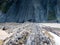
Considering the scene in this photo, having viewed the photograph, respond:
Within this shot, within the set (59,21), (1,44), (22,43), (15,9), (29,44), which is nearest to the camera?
(29,44)

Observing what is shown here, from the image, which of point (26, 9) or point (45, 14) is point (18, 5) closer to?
point (26, 9)

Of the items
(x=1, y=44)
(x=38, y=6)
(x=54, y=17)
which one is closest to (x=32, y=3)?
(x=38, y=6)

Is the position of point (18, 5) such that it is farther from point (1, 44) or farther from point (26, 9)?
point (1, 44)

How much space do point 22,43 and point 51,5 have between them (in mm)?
23087

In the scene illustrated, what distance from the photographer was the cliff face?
28.1 meters

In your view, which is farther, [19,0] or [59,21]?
[19,0]

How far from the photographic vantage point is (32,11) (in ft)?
93.6

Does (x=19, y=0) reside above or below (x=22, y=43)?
above

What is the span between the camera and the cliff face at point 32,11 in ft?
92.1

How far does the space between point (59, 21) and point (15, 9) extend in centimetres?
683

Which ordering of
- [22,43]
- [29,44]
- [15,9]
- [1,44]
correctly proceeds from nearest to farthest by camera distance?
[29,44] → [22,43] → [1,44] → [15,9]

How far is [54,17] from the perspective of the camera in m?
28.1

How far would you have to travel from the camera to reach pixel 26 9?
29438 millimetres

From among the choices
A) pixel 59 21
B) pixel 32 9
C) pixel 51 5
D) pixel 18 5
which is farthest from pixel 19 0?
pixel 59 21
